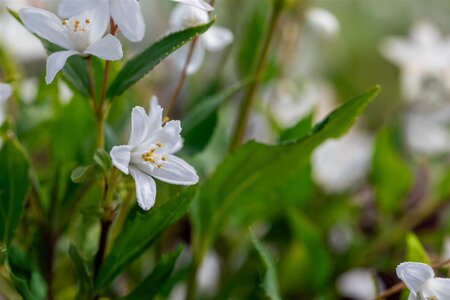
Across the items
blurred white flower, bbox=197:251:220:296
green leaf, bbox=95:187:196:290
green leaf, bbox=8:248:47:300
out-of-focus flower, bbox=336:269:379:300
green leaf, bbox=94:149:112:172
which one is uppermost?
green leaf, bbox=94:149:112:172

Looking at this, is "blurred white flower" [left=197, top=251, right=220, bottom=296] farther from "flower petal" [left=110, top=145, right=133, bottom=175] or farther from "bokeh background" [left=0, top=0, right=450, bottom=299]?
"flower petal" [left=110, top=145, right=133, bottom=175]

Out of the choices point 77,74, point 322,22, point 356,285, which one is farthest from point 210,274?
point 77,74

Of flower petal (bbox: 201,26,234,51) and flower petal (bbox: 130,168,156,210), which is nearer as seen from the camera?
flower petal (bbox: 130,168,156,210)

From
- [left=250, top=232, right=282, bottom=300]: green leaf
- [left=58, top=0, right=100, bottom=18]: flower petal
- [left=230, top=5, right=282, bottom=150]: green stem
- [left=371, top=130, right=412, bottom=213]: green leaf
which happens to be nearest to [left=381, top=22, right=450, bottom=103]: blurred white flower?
[left=371, top=130, right=412, bottom=213]: green leaf

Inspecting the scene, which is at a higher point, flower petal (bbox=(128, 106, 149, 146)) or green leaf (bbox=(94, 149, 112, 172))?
flower petal (bbox=(128, 106, 149, 146))

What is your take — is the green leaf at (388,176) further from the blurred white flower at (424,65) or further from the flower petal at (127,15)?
the flower petal at (127,15)

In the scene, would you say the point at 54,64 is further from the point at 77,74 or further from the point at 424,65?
the point at 424,65

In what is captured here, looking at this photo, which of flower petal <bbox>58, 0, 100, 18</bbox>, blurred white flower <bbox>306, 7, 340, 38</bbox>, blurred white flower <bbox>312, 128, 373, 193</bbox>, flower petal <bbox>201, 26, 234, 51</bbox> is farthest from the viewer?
blurred white flower <bbox>312, 128, 373, 193</bbox>
